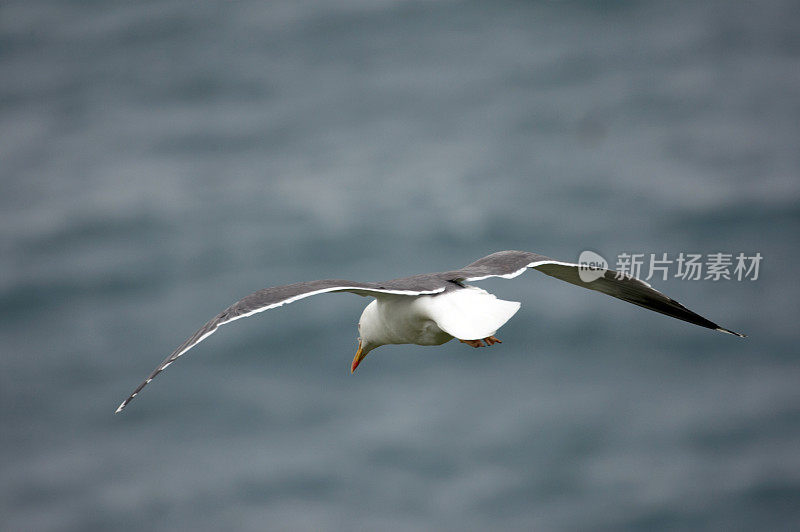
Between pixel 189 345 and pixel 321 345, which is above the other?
pixel 189 345

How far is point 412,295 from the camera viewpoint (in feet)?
23.4

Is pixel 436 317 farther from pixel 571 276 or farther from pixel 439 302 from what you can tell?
pixel 571 276

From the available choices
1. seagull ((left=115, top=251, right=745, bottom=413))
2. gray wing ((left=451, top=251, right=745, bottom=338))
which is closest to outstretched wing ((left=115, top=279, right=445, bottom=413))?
seagull ((left=115, top=251, right=745, bottom=413))

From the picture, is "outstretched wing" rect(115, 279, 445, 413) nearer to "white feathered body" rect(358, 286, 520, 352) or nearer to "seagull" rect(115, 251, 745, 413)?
"seagull" rect(115, 251, 745, 413)

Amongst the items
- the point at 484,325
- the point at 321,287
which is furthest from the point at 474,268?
the point at 321,287

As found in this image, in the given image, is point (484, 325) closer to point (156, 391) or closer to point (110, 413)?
point (156, 391)

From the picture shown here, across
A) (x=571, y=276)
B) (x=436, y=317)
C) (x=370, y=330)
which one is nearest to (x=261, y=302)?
(x=436, y=317)

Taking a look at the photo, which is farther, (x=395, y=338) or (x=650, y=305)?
(x=650, y=305)

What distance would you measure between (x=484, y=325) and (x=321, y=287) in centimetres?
106

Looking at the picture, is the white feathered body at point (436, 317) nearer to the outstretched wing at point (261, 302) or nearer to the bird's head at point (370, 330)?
the bird's head at point (370, 330)

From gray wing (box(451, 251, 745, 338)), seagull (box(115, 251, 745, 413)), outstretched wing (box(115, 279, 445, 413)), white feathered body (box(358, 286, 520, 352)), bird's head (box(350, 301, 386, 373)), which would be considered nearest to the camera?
outstretched wing (box(115, 279, 445, 413))

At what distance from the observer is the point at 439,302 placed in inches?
274

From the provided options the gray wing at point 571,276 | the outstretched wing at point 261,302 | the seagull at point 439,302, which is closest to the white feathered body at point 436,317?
the seagull at point 439,302

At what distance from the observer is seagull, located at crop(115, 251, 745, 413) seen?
6.15 metres
